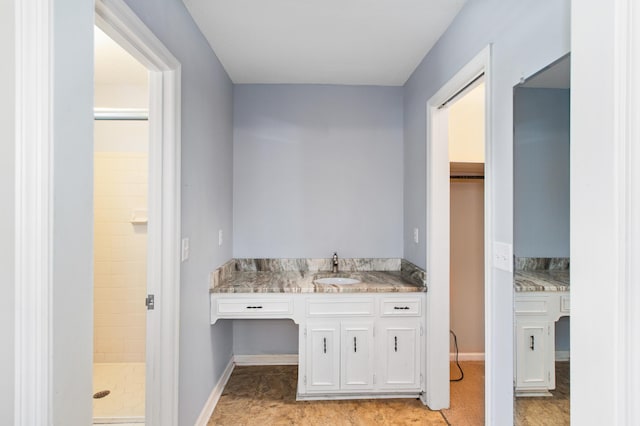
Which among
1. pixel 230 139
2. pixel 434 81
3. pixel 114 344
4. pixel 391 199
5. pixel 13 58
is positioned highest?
pixel 434 81

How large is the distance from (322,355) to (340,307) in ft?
1.20

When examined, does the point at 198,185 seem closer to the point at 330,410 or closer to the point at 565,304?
the point at 330,410

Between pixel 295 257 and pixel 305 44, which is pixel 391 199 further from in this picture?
pixel 305 44

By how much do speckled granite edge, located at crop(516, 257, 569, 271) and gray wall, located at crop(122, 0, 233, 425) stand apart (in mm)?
1631

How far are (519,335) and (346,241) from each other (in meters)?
1.82

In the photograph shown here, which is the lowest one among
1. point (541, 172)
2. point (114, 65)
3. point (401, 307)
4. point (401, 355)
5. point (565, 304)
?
point (401, 355)

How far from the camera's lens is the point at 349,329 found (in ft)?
7.96

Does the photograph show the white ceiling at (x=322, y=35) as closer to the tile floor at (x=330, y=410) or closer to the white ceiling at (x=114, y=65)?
the white ceiling at (x=114, y=65)

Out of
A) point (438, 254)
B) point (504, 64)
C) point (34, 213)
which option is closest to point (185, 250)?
point (34, 213)

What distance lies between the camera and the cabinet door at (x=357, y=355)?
243 centimetres

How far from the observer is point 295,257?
3088mm

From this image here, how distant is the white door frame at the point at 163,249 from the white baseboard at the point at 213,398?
1.56ft
